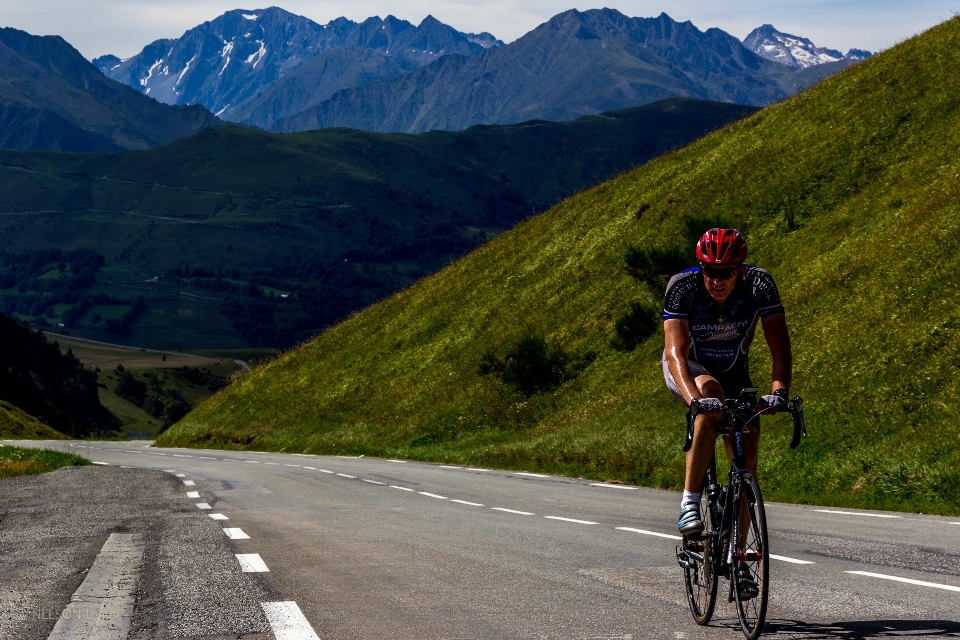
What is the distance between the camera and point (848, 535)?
39.9ft

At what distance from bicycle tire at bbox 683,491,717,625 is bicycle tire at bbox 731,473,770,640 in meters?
0.29

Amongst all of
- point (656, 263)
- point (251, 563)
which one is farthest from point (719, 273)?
point (656, 263)

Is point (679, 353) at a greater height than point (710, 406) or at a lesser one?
greater

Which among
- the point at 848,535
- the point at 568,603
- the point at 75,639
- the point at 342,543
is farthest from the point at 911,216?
the point at 75,639

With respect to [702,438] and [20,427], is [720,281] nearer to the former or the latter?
[702,438]

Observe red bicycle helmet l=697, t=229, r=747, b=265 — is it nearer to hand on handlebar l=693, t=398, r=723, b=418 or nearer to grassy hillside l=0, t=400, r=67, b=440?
hand on handlebar l=693, t=398, r=723, b=418

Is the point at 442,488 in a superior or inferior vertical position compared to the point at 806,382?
inferior

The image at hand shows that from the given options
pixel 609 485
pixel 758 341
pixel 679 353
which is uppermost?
pixel 758 341

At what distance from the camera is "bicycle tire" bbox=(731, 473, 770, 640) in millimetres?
6375

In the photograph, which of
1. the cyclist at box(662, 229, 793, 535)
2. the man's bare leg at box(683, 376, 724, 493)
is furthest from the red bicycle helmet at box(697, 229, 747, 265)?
the man's bare leg at box(683, 376, 724, 493)

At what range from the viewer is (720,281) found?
291 inches

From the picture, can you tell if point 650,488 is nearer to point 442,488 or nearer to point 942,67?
point 442,488

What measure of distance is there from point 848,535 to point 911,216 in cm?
1885

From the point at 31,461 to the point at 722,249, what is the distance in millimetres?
25233
